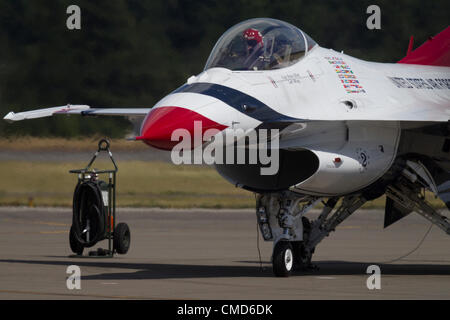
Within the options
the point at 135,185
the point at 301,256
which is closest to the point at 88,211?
the point at 301,256

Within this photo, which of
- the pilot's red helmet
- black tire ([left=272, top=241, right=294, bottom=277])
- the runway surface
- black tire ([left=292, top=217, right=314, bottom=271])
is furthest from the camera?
black tire ([left=292, top=217, right=314, bottom=271])

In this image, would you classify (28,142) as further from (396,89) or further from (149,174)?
(396,89)

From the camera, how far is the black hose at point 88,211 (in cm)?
1844

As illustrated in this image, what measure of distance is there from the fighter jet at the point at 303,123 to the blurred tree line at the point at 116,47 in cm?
1274

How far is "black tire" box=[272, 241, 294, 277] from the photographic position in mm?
14508

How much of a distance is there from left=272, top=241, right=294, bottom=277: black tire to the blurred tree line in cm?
1328

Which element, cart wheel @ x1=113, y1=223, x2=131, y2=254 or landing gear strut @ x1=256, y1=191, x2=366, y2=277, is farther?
cart wheel @ x1=113, y1=223, x2=131, y2=254

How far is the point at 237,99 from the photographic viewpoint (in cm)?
1323

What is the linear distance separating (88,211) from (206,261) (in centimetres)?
241
